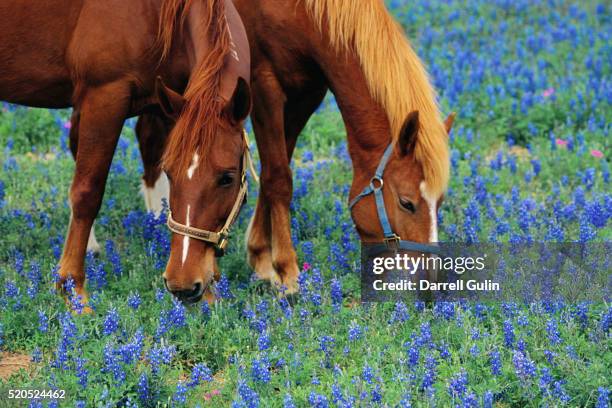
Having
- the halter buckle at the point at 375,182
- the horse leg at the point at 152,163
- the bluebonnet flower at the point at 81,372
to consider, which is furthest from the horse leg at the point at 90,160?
the halter buckle at the point at 375,182

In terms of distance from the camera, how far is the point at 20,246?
7.32 meters

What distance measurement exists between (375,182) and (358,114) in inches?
18.2

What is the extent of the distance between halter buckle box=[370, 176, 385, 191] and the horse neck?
5cm

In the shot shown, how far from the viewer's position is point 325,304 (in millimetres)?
6102

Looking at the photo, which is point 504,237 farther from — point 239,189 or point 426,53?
point 426,53

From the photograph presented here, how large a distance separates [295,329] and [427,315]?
793 mm

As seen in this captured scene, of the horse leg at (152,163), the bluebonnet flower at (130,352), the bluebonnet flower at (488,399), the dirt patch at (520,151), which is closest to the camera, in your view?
the bluebonnet flower at (488,399)

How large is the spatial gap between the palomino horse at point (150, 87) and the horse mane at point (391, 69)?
2.06ft

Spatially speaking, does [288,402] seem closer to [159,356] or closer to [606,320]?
[159,356]

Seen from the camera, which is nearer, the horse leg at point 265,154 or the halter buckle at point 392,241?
the halter buckle at point 392,241

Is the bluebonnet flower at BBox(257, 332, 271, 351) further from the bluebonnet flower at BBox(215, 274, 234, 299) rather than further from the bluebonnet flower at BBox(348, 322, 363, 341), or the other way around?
the bluebonnet flower at BBox(215, 274, 234, 299)

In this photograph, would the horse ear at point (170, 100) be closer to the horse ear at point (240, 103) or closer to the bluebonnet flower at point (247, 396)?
the horse ear at point (240, 103)

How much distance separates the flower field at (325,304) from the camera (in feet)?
16.5

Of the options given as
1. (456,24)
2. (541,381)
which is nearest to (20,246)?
(541,381)
